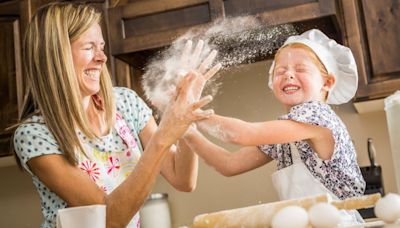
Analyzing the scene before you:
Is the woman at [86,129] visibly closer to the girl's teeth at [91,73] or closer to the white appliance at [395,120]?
the girl's teeth at [91,73]

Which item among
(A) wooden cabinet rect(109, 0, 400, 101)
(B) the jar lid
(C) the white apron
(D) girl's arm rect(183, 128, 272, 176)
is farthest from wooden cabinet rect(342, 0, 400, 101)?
(B) the jar lid

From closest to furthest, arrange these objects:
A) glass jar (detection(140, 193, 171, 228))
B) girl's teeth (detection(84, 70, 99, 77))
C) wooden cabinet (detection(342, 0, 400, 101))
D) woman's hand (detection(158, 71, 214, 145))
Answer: woman's hand (detection(158, 71, 214, 145)) < girl's teeth (detection(84, 70, 99, 77)) < wooden cabinet (detection(342, 0, 400, 101)) < glass jar (detection(140, 193, 171, 228))

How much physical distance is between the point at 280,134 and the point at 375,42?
83cm

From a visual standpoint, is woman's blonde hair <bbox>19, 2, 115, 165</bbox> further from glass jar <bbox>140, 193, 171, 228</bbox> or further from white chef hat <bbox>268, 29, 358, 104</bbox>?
glass jar <bbox>140, 193, 171, 228</bbox>

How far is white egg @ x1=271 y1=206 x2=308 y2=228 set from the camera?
0.80 meters

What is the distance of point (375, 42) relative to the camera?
195cm

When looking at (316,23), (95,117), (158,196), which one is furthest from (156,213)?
(316,23)

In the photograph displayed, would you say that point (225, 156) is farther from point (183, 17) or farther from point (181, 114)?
point (183, 17)

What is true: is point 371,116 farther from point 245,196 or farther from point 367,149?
point 245,196

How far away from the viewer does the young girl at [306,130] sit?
125cm

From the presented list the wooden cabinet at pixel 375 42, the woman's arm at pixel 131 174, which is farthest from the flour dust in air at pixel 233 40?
the woman's arm at pixel 131 174

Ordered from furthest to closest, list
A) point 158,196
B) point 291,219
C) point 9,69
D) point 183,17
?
point 9,69
point 158,196
point 183,17
point 291,219

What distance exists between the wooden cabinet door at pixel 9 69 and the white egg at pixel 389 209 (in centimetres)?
177

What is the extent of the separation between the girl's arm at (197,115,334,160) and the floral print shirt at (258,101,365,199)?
0.5 inches
